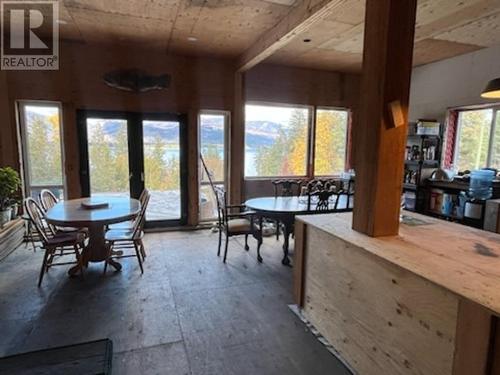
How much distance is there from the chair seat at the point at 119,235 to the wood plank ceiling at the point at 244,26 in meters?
2.55

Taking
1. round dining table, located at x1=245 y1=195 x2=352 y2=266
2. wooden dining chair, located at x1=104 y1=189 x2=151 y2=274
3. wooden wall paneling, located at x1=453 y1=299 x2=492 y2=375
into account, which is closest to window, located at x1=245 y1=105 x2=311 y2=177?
round dining table, located at x1=245 y1=195 x2=352 y2=266

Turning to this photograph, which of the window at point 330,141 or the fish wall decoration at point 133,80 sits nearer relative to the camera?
the fish wall decoration at point 133,80

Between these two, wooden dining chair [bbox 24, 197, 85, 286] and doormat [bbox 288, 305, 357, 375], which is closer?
doormat [bbox 288, 305, 357, 375]

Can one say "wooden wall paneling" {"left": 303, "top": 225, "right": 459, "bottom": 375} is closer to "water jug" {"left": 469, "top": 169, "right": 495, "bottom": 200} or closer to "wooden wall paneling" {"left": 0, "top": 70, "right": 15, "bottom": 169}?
"water jug" {"left": 469, "top": 169, "right": 495, "bottom": 200}

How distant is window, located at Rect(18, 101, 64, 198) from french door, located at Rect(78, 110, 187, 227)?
353 mm

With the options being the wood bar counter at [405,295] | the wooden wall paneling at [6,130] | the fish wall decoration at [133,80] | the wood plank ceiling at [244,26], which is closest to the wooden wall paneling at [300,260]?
the wood bar counter at [405,295]

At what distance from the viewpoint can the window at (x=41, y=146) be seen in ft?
15.0

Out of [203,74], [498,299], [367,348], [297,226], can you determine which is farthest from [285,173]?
[498,299]

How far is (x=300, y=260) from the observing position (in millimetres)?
2605

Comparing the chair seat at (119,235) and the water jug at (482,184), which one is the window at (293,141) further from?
the chair seat at (119,235)

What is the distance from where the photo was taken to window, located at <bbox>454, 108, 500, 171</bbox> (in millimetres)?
4664

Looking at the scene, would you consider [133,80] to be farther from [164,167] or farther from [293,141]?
[293,141]

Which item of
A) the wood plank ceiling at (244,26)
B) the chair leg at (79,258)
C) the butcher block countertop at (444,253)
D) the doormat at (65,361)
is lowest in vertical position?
the doormat at (65,361)

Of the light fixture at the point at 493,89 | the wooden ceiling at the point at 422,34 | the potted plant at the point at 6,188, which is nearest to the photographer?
the light fixture at the point at 493,89
